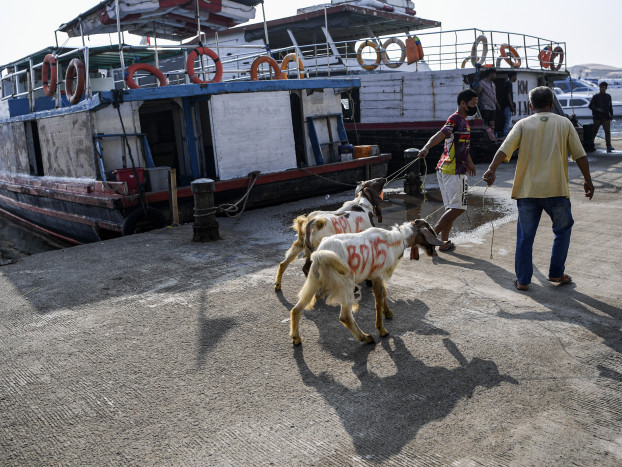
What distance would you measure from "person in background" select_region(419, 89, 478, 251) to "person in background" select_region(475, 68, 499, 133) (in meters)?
10.1

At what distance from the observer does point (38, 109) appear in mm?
14570

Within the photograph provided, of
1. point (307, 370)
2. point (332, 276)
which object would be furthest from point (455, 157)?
point (307, 370)

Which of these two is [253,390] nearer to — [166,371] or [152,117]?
[166,371]

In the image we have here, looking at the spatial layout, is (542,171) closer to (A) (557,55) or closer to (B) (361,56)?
(B) (361,56)

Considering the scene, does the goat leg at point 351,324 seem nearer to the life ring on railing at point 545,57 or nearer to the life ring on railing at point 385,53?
the life ring on railing at point 385,53

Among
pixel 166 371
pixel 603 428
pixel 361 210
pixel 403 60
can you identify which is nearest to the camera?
pixel 603 428

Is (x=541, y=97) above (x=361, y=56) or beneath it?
beneath

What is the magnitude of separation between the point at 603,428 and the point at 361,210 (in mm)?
3405

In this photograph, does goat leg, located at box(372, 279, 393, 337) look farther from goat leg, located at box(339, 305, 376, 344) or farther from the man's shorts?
the man's shorts

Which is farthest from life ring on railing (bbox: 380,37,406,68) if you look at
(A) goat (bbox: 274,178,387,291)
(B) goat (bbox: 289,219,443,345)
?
(B) goat (bbox: 289,219,443,345)

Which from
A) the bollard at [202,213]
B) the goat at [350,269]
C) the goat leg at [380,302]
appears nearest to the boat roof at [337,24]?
the bollard at [202,213]

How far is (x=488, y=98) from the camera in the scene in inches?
664

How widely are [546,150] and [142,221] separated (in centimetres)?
686

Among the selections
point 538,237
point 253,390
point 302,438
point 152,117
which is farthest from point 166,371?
point 152,117
